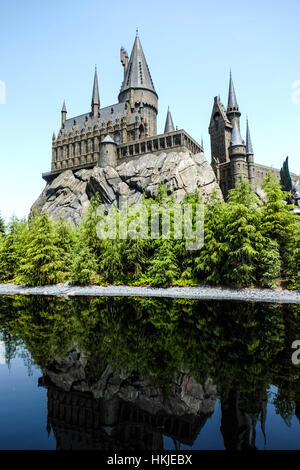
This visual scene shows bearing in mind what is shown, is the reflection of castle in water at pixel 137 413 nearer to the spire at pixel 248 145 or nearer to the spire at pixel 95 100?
the spire at pixel 248 145

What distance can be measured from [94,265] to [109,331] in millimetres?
17544

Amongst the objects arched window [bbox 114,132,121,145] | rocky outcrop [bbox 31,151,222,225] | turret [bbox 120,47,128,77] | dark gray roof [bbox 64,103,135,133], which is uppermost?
turret [bbox 120,47,128,77]

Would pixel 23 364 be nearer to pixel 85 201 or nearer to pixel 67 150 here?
pixel 85 201

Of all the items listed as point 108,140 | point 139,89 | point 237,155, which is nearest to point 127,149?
point 108,140

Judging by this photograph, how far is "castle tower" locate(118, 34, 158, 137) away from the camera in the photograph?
62.1 meters

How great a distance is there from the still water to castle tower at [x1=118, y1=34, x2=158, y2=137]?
58.8m

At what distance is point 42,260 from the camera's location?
90.5 ft

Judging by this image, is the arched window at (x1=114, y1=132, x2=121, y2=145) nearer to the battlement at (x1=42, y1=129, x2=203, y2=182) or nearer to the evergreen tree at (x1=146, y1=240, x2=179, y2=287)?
the battlement at (x1=42, y1=129, x2=203, y2=182)

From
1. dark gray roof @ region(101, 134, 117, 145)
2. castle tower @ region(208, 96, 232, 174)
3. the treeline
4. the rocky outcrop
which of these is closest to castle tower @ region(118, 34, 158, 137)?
dark gray roof @ region(101, 134, 117, 145)

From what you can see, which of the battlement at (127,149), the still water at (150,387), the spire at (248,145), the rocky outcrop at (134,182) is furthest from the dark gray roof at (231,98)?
the still water at (150,387)

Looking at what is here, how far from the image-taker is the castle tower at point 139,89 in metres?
62.1

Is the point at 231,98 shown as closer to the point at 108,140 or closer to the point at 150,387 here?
the point at 108,140
